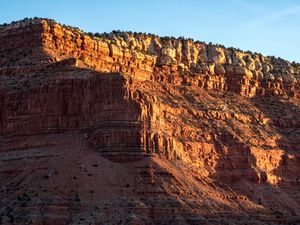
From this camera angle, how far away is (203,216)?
303 ft

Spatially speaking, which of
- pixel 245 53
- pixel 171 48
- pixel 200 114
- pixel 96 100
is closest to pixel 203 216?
pixel 96 100

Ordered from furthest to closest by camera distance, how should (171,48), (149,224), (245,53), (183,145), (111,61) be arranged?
(245,53)
(171,48)
(111,61)
(183,145)
(149,224)

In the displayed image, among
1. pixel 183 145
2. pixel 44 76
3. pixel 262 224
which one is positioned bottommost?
pixel 262 224

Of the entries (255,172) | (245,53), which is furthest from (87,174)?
(245,53)

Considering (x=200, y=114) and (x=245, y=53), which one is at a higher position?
(x=245, y=53)

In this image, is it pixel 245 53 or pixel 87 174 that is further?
pixel 245 53

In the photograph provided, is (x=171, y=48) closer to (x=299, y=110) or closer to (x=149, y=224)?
(x=299, y=110)

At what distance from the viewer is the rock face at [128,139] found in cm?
9069

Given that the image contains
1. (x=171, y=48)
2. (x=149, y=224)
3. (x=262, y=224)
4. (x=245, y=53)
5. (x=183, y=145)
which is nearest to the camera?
(x=149, y=224)

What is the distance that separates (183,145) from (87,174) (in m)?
17.5

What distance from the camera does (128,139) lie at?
315 ft

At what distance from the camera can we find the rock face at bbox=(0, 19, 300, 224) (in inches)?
3570

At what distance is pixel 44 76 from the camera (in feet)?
332

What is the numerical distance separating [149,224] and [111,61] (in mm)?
31744
